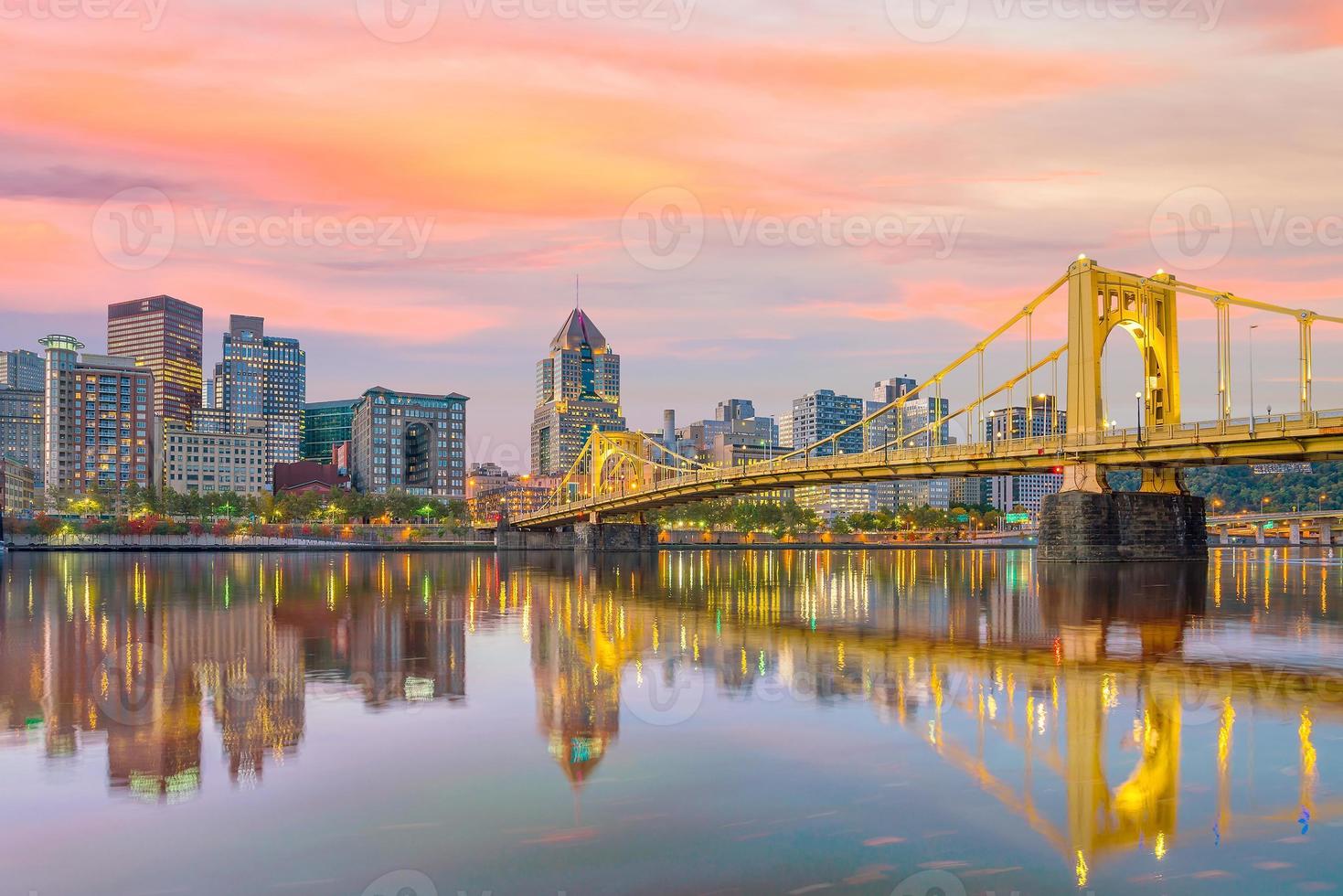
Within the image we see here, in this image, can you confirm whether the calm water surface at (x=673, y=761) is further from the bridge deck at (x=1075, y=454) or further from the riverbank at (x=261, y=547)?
the riverbank at (x=261, y=547)

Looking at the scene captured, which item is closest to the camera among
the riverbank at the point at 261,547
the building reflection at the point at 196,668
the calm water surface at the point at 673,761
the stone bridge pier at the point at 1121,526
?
the calm water surface at the point at 673,761

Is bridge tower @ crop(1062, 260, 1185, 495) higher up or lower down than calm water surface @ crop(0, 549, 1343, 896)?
higher up

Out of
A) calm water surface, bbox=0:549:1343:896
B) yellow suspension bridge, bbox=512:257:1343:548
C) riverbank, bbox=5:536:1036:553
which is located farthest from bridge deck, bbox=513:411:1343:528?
riverbank, bbox=5:536:1036:553

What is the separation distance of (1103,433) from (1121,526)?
5.49 m

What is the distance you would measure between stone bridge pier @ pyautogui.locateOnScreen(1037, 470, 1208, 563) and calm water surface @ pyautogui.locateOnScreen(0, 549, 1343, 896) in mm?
33630

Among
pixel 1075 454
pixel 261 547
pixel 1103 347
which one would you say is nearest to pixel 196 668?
pixel 1075 454

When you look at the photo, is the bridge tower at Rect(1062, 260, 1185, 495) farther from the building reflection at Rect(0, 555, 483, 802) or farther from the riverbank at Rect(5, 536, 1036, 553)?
the riverbank at Rect(5, 536, 1036, 553)

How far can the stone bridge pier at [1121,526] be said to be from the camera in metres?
57.2

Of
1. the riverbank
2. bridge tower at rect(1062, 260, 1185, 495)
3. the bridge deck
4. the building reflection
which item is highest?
bridge tower at rect(1062, 260, 1185, 495)

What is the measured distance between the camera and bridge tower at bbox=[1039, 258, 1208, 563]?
5728cm

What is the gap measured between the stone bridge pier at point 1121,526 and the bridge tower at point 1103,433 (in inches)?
2.0

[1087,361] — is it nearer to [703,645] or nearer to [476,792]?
[703,645]

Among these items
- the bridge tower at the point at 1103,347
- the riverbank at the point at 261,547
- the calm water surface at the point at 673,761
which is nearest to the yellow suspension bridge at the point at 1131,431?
the bridge tower at the point at 1103,347

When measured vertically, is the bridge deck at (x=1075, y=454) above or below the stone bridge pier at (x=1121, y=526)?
above
